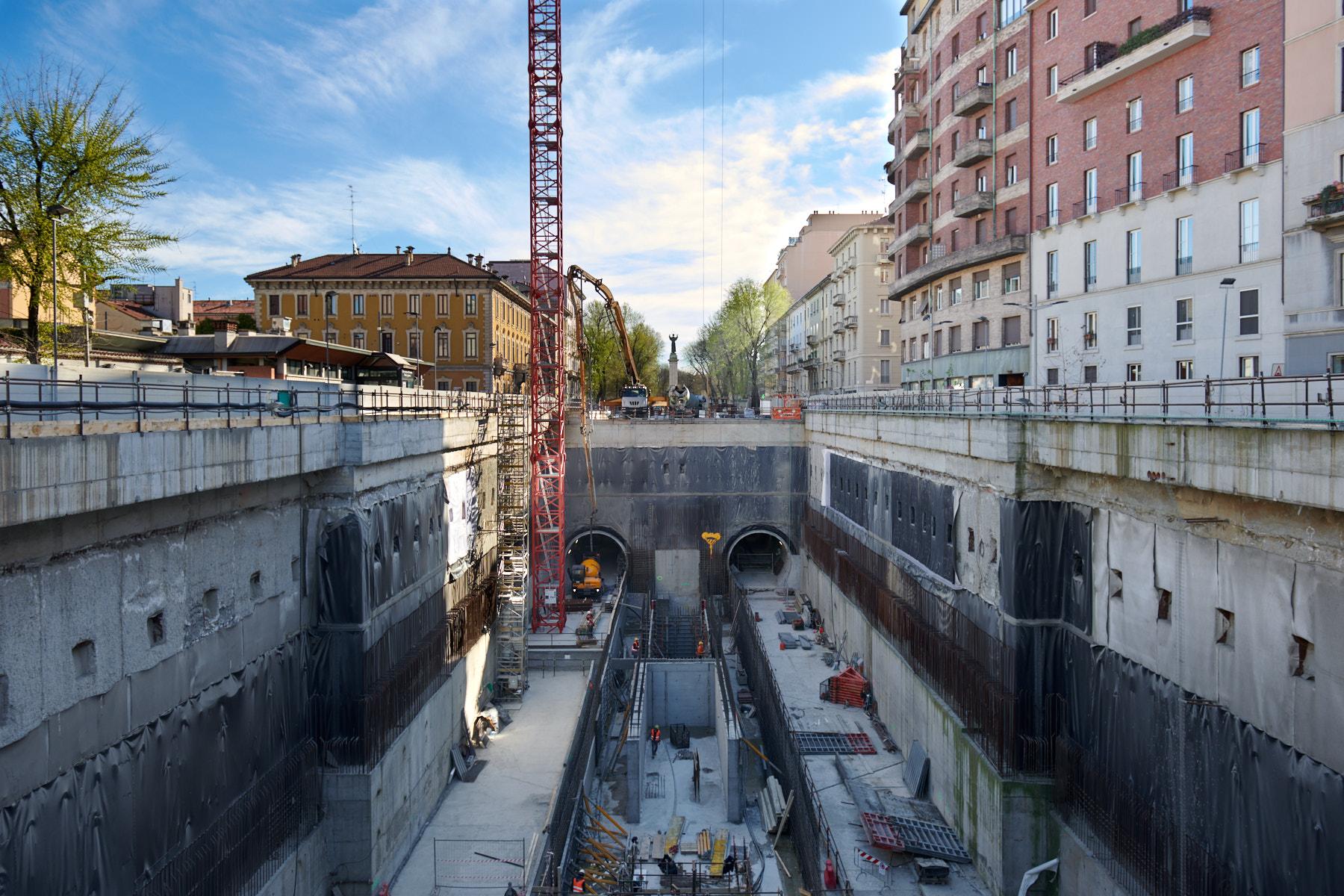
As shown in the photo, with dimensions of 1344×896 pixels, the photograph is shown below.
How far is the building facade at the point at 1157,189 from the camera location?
26.4 meters

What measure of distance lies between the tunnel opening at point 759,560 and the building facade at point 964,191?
1162cm

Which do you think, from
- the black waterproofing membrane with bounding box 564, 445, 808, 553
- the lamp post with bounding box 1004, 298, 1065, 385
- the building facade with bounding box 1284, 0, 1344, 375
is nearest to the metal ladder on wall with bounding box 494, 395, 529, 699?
the black waterproofing membrane with bounding box 564, 445, 808, 553

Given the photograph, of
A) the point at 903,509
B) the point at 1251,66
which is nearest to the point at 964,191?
the point at 1251,66

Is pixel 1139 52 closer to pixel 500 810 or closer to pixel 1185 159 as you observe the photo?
pixel 1185 159

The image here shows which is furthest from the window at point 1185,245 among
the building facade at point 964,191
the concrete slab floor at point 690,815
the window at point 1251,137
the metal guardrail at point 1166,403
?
the concrete slab floor at point 690,815

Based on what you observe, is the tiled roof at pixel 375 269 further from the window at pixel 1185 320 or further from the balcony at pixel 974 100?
the window at pixel 1185 320

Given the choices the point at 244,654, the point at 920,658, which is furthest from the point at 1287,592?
the point at 244,654

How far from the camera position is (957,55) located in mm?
43094

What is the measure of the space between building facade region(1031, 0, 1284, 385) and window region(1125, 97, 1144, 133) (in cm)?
5

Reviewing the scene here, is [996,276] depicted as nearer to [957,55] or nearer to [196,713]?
[957,55]

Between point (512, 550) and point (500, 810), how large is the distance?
11.5 metres

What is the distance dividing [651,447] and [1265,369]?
77.5 feet

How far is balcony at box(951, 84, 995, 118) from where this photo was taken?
131ft

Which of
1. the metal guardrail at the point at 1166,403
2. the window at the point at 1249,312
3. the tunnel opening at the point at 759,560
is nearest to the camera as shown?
the metal guardrail at the point at 1166,403
